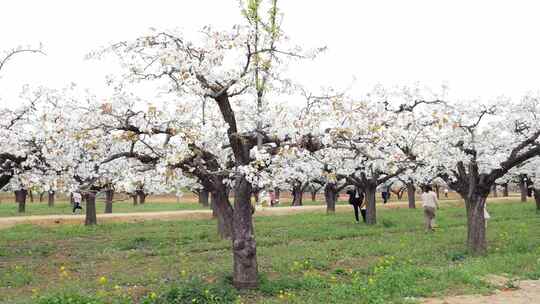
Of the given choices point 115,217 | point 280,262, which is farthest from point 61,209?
point 280,262

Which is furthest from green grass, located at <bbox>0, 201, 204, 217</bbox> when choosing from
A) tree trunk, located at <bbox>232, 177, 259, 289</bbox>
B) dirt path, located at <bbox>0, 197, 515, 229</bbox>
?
tree trunk, located at <bbox>232, 177, 259, 289</bbox>

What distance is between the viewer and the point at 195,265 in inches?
566

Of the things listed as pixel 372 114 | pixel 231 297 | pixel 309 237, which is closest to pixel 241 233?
pixel 231 297

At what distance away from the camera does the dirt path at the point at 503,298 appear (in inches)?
396

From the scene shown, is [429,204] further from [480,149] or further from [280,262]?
[280,262]

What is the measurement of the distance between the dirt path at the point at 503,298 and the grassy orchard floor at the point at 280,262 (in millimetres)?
421

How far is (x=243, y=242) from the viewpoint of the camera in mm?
11328

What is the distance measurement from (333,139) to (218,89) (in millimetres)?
2647

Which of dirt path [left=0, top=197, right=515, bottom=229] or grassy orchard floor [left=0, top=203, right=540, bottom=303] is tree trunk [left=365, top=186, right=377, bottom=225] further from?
dirt path [left=0, top=197, right=515, bottom=229]

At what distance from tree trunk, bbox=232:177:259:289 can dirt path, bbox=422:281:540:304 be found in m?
3.65

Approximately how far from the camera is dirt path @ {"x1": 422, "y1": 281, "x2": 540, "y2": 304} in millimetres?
10047

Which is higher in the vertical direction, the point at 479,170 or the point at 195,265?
the point at 479,170

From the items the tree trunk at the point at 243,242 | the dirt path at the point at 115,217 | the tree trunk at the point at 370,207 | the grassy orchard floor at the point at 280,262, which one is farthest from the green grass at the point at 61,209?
the tree trunk at the point at 243,242

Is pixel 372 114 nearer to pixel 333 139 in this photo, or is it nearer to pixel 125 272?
pixel 333 139
